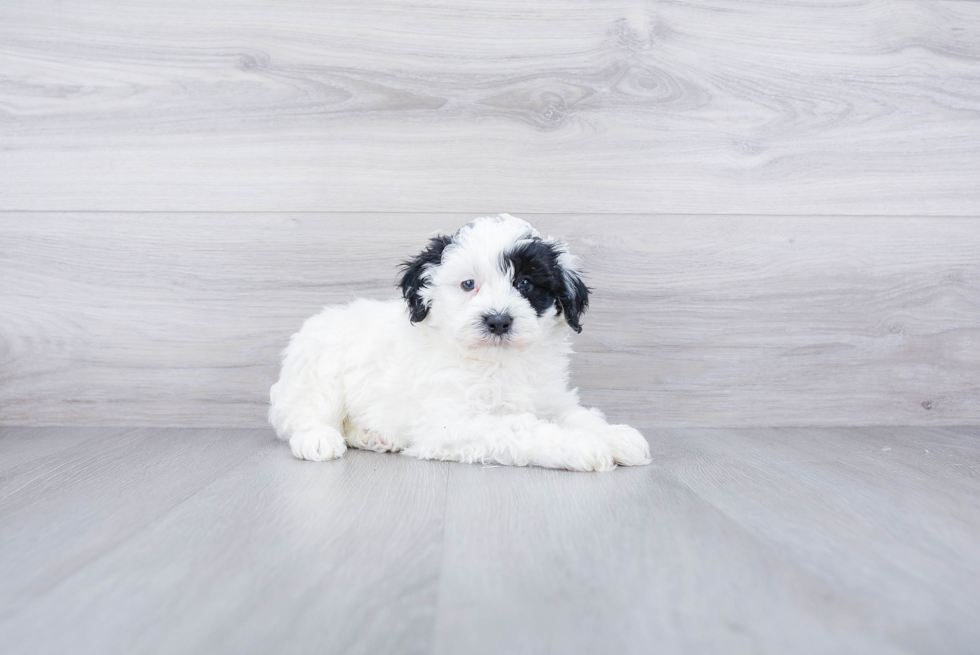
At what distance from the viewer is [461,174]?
1.85 metres

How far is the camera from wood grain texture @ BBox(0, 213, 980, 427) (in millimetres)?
1843

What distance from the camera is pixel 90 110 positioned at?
1.83 meters

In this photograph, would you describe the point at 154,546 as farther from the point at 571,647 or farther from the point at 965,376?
the point at 965,376

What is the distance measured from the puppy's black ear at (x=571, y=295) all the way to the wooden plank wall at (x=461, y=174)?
0.40m

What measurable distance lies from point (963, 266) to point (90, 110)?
8.72 feet

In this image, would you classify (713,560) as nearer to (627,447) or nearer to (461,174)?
(627,447)

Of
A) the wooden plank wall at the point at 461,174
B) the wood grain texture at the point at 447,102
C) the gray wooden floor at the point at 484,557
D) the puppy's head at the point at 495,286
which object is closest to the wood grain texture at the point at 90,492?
the gray wooden floor at the point at 484,557

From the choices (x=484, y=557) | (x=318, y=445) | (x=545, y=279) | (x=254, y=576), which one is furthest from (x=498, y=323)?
(x=254, y=576)

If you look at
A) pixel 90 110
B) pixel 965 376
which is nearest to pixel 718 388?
pixel 965 376

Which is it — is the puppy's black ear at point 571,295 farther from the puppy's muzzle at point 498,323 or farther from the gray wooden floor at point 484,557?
the gray wooden floor at point 484,557

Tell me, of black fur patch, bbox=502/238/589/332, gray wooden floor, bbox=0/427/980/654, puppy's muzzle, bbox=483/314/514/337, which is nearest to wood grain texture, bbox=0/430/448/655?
gray wooden floor, bbox=0/427/980/654

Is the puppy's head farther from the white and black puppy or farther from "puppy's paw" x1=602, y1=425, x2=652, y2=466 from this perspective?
"puppy's paw" x1=602, y1=425, x2=652, y2=466

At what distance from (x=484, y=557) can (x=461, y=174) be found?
4.19 feet

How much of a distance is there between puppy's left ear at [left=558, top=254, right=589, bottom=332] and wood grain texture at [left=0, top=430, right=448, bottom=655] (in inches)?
20.4
